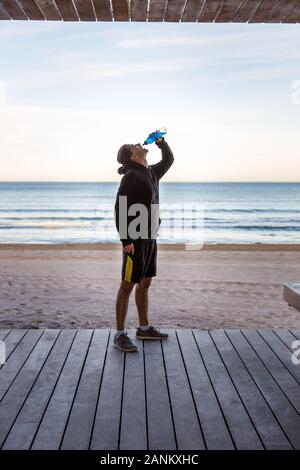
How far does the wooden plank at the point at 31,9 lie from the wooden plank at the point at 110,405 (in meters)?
2.14

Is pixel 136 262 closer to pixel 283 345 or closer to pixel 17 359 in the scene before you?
pixel 17 359

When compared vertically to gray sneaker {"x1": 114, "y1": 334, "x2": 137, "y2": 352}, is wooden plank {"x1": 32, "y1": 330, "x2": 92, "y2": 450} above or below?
below

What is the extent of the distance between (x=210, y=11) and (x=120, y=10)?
1.64 ft

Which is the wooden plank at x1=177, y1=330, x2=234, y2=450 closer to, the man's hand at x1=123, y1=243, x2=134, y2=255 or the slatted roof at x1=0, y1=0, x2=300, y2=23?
the man's hand at x1=123, y1=243, x2=134, y2=255

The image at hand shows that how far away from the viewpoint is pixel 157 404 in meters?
2.93

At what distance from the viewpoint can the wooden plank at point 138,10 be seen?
3.01 meters

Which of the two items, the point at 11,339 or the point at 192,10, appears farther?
the point at 11,339

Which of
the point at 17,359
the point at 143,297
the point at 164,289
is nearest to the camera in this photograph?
the point at 17,359

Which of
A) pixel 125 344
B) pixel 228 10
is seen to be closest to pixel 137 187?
pixel 125 344

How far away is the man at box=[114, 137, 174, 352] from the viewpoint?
3.86 meters

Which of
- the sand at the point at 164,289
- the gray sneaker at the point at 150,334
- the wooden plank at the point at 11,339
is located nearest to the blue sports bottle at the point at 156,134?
the gray sneaker at the point at 150,334

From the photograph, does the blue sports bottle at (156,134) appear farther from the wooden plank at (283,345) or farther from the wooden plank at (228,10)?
the wooden plank at (283,345)

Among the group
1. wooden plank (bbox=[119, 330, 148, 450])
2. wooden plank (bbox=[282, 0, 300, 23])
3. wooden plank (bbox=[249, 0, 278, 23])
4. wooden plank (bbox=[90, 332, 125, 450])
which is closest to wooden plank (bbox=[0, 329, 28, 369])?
wooden plank (bbox=[90, 332, 125, 450])

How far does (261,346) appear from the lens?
3965mm
